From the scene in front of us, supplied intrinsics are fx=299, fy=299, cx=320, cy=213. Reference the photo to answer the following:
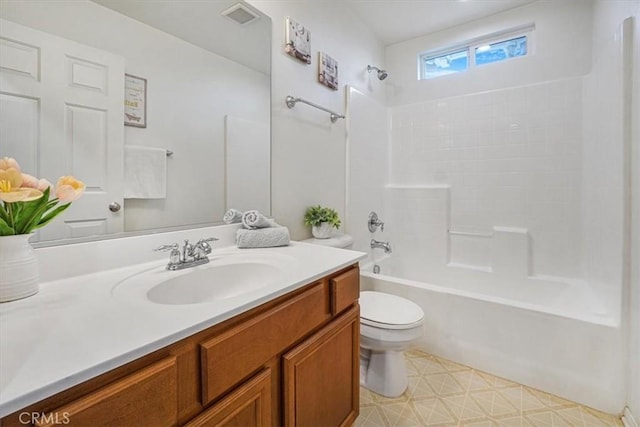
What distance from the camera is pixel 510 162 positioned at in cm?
242

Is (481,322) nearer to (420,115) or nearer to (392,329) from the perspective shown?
(392,329)

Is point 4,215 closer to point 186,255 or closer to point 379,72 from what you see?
point 186,255

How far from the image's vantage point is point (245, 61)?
59.7 inches

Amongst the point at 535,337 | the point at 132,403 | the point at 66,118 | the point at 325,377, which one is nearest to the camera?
the point at 132,403

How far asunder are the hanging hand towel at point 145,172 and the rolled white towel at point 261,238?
37cm

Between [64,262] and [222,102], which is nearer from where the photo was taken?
[64,262]

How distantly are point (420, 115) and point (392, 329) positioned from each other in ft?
6.79

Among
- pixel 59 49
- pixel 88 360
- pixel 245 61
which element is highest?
pixel 245 61

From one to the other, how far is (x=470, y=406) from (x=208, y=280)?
1453 millimetres

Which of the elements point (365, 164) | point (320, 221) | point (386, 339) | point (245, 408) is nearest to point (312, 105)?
point (320, 221)

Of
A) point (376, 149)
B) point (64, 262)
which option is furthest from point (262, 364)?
point (376, 149)

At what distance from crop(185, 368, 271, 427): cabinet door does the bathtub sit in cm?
137

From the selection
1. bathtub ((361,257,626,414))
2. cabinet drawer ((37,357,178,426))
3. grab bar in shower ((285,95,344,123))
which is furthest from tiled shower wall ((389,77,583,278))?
cabinet drawer ((37,357,178,426))

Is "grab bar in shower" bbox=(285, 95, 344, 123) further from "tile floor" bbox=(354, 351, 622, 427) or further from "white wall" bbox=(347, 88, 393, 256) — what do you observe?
"tile floor" bbox=(354, 351, 622, 427)
